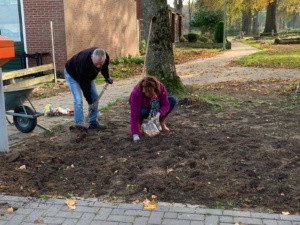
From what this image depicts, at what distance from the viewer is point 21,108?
20.4 feet

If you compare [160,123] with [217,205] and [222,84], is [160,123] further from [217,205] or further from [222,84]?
[222,84]

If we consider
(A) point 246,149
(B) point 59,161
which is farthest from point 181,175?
(B) point 59,161

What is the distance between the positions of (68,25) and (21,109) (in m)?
7.54

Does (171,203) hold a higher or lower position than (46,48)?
lower

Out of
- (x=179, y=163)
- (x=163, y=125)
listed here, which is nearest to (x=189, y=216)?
(x=179, y=163)

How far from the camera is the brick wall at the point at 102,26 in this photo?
1342 centimetres

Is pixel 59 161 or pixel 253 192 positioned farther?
pixel 59 161

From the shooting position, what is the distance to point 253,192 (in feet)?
12.5

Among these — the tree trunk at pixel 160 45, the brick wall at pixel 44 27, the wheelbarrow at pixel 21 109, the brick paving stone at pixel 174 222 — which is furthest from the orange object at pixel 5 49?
A: the brick wall at pixel 44 27

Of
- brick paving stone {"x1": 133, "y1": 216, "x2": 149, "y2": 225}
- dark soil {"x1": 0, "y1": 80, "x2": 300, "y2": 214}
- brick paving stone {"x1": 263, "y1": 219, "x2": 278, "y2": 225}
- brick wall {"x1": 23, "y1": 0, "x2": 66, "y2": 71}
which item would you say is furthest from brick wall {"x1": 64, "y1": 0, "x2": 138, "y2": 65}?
brick paving stone {"x1": 263, "y1": 219, "x2": 278, "y2": 225}

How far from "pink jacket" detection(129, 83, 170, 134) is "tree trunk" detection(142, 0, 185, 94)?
2.68 metres

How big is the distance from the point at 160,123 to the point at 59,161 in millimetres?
1837

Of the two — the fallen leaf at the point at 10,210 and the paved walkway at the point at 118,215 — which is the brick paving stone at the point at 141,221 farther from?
the fallen leaf at the point at 10,210

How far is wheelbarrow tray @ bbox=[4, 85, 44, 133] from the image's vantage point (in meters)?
5.85
